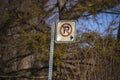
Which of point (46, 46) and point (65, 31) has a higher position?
point (65, 31)

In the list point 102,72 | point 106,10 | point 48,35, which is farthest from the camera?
point 48,35

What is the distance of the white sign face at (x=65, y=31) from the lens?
713 centimetres

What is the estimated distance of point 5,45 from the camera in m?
15.7

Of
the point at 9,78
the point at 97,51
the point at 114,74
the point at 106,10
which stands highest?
the point at 106,10

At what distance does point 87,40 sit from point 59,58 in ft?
5.88

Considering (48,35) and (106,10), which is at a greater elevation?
(106,10)

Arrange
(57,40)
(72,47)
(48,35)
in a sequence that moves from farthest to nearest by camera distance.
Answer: (48,35) → (72,47) → (57,40)

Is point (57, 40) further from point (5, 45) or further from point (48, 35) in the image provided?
point (5, 45)

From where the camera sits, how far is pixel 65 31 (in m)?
7.20

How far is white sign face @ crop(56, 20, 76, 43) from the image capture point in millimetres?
Answer: 7133

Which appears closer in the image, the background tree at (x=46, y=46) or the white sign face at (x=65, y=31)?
the white sign face at (x=65, y=31)

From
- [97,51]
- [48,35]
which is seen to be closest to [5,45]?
[48,35]

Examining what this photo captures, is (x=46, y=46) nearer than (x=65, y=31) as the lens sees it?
No

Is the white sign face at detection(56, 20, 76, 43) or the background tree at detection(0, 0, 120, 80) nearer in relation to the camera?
the white sign face at detection(56, 20, 76, 43)
